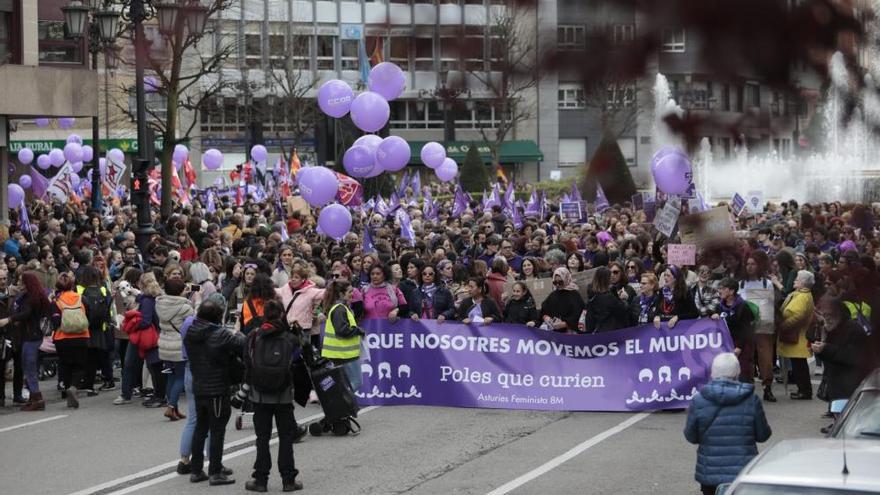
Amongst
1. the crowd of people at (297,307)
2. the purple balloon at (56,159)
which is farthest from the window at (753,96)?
the purple balloon at (56,159)

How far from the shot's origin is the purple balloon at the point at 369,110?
998 inches

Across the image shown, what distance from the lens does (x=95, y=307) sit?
16.0m

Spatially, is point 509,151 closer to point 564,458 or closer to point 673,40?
point 564,458

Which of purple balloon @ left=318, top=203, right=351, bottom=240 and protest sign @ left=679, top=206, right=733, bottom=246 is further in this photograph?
purple balloon @ left=318, top=203, right=351, bottom=240

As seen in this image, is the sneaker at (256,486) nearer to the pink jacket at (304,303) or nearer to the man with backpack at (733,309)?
the pink jacket at (304,303)

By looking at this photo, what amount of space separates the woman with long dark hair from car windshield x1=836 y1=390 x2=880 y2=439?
9.45 m

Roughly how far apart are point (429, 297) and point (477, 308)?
1.18 m

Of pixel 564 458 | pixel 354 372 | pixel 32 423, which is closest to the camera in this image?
pixel 564 458

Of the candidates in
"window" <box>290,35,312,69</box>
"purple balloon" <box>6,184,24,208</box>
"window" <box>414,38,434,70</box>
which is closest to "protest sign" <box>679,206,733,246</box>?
"window" <box>414,38,434,70</box>

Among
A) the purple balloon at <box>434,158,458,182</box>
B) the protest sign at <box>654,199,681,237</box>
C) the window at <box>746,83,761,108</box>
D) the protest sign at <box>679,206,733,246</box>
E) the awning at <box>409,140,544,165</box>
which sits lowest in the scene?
the protest sign at <box>679,206,733,246</box>

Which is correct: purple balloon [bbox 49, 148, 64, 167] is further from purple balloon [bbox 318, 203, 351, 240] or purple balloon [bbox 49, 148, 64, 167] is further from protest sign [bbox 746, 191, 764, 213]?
purple balloon [bbox 318, 203, 351, 240]

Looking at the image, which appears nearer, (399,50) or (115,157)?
(399,50)

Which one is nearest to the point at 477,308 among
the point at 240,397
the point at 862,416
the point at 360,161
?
the point at 240,397

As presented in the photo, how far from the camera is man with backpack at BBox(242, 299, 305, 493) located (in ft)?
35.3
